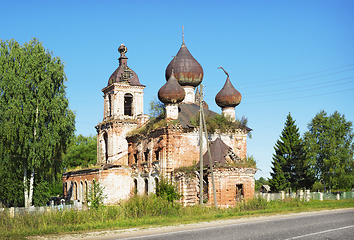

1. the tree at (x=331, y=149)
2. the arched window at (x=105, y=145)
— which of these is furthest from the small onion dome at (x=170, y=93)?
the tree at (x=331, y=149)

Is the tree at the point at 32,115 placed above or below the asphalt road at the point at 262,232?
above

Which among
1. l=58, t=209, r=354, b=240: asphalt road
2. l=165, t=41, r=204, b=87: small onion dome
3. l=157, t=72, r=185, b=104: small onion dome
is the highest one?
l=165, t=41, r=204, b=87: small onion dome

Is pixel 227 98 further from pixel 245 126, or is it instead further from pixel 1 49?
pixel 1 49

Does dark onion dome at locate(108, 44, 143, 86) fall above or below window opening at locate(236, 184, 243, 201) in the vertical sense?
above

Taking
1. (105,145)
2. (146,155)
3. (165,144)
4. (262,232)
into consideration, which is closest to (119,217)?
(262,232)

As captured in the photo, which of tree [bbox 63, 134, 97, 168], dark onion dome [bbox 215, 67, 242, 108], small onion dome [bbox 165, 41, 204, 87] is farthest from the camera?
tree [bbox 63, 134, 97, 168]

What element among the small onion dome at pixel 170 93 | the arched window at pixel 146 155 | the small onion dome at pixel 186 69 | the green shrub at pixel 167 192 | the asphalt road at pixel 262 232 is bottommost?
the asphalt road at pixel 262 232

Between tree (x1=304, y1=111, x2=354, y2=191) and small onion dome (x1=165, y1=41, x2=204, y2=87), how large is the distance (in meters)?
17.0

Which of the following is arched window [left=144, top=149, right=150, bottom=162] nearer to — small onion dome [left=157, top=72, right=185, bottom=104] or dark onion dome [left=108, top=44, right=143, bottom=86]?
small onion dome [left=157, top=72, right=185, bottom=104]

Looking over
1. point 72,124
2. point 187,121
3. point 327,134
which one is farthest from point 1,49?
point 327,134

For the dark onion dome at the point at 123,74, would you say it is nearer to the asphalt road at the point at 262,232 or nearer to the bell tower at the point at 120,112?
the bell tower at the point at 120,112

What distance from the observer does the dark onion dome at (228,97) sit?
104ft

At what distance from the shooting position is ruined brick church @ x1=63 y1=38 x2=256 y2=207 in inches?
1069

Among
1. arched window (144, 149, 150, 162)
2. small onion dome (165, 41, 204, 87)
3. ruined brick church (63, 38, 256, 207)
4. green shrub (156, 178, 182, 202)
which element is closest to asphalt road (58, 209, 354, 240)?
green shrub (156, 178, 182, 202)
